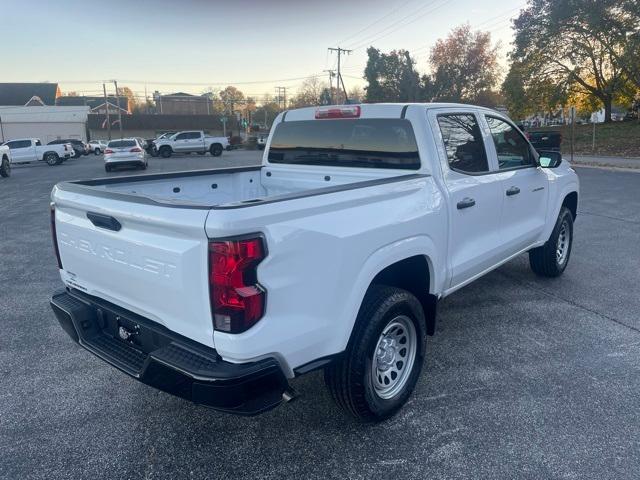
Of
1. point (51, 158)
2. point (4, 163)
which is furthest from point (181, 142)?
point (4, 163)

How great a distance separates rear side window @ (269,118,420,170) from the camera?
357cm

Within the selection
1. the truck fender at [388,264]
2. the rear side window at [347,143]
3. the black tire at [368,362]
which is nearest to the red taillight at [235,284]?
the truck fender at [388,264]

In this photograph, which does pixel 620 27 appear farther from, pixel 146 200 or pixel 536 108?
pixel 146 200

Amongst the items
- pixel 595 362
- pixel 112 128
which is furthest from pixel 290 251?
pixel 112 128

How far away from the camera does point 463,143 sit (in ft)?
12.5

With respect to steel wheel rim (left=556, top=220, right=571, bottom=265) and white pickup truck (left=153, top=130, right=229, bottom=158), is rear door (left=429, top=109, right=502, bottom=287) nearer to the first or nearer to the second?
steel wheel rim (left=556, top=220, right=571, bottom=265)

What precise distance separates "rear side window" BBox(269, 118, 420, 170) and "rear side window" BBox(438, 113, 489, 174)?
0.32 metres

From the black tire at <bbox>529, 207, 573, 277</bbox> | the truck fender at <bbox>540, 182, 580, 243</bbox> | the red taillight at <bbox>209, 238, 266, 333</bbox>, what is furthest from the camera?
the black tire at <bbox>529, 207, 573, 277</bbox>

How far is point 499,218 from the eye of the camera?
4121mm

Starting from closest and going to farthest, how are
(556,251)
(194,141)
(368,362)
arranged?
(368,362) → (556,251) → (194,141)

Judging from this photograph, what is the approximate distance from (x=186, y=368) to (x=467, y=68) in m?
69.6

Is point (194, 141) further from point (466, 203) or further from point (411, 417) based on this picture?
point (411, 417)

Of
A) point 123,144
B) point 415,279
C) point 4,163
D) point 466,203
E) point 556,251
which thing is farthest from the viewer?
point 123,144

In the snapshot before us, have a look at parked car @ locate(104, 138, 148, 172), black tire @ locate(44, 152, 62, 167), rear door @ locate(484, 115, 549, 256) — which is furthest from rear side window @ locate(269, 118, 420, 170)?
black tire @ locate(44, 152, 62, 167)
